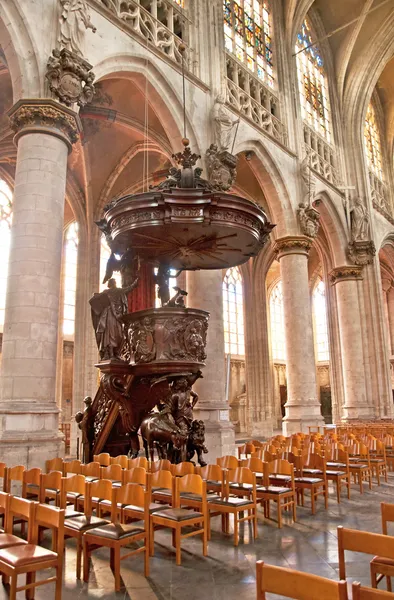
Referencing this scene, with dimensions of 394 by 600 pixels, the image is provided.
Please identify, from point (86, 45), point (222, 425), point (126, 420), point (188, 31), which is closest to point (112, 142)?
point (188, 31)

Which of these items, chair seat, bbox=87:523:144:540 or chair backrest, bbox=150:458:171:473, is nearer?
chair seat, bbox=87:523:144:540

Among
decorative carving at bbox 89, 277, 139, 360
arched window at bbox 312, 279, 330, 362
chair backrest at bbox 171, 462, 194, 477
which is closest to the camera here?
chair backrest at bbox 171, 462, 194, 477

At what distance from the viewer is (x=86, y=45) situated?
968 centimetres

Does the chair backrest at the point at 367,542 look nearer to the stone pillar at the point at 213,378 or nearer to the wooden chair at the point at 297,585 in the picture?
the wooden chair at the point at 297,585

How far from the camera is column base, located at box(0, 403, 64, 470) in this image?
688cm

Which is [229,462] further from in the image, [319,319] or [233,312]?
[319,319]

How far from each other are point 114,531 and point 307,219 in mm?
12717

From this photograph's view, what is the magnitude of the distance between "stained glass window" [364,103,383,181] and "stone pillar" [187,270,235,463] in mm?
14864

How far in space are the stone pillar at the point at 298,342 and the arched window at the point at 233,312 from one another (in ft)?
33.2

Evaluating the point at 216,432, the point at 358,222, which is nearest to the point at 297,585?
the point at 216,432

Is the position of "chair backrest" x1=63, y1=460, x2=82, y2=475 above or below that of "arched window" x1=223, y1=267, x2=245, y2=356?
below

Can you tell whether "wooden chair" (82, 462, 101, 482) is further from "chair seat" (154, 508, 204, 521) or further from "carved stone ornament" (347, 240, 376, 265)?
"carved stone ornament" (347, 240, 376, 265)

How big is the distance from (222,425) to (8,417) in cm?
487

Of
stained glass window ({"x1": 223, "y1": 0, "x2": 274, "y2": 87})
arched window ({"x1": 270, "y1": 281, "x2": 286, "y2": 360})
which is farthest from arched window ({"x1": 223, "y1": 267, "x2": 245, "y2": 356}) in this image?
stained glass window ({"x1": 223, "y1": 0, "x2": 274, "y2": 87})
